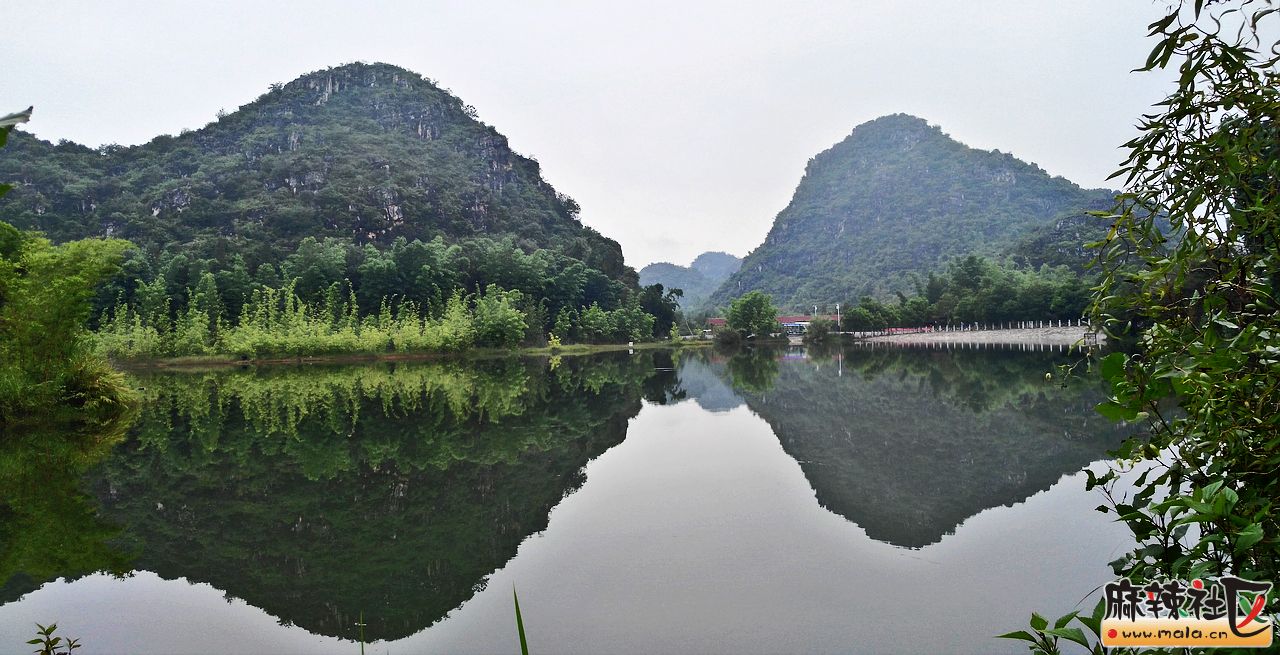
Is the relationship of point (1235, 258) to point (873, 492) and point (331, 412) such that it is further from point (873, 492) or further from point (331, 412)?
point (331, 412)

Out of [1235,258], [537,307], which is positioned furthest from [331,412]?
[537,307]

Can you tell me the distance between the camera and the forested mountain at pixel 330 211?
4422 cm

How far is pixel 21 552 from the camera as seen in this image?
18.0 feet

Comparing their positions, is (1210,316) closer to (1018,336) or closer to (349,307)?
(349,307)

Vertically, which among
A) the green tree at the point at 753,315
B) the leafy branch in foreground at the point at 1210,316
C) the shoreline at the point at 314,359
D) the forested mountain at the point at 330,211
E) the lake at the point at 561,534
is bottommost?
the lake at the point at 561,534

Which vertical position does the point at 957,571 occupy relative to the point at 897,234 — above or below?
below

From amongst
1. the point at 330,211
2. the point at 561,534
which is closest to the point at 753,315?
the point at 330,211

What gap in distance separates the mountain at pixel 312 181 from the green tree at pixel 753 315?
17494 millimetres

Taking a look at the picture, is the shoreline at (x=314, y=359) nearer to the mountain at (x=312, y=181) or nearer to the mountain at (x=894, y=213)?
the mountain at (x=312, y=181)

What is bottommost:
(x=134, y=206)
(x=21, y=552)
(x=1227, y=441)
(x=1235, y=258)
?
(x=21, y=552)

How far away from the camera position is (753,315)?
57.8 m

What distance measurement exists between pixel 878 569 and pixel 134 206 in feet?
252

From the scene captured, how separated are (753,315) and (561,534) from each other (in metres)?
53.1

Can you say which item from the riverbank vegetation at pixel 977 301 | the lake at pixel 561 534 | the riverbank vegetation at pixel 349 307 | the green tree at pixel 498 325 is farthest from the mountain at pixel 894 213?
the lake at pixel 561 534
